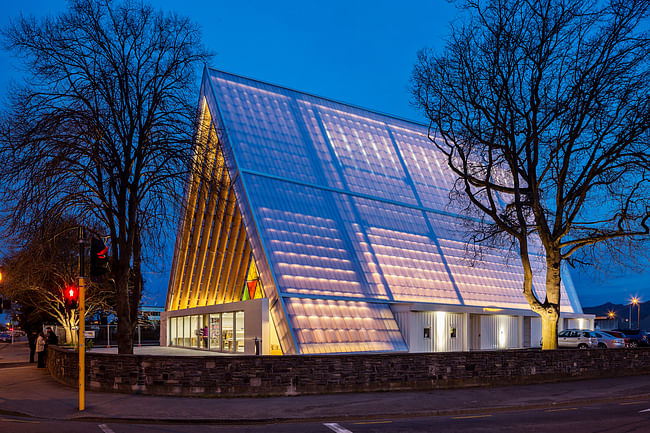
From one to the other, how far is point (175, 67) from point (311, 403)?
12.2 meters

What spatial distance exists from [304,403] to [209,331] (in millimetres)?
19200

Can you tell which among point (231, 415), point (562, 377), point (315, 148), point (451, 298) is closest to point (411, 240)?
point (451, 298)

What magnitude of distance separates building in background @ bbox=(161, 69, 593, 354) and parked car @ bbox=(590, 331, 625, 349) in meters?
3.39

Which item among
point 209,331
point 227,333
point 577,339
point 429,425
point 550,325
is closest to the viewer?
point 429,425

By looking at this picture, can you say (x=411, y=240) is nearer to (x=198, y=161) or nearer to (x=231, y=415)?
(x=198, y=161)

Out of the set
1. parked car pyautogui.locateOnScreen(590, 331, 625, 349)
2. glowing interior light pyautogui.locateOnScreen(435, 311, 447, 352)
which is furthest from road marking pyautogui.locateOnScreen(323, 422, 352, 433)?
parked car pyautogui.locateOnScreen(590, 331, 625, 349)

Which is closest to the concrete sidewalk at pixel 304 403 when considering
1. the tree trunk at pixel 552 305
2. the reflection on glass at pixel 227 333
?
the tree trunk at pixel 552 305

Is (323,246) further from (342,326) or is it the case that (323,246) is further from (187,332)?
(187,332)

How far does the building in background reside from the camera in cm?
2488

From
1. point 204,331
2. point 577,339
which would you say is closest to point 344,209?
point 204,331

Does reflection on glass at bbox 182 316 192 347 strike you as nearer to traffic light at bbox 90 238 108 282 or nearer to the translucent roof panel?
the translucent roof panel

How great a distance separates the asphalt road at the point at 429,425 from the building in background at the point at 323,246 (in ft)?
32.7

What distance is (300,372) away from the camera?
51.8 feet

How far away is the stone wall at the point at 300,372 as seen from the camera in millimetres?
15555
